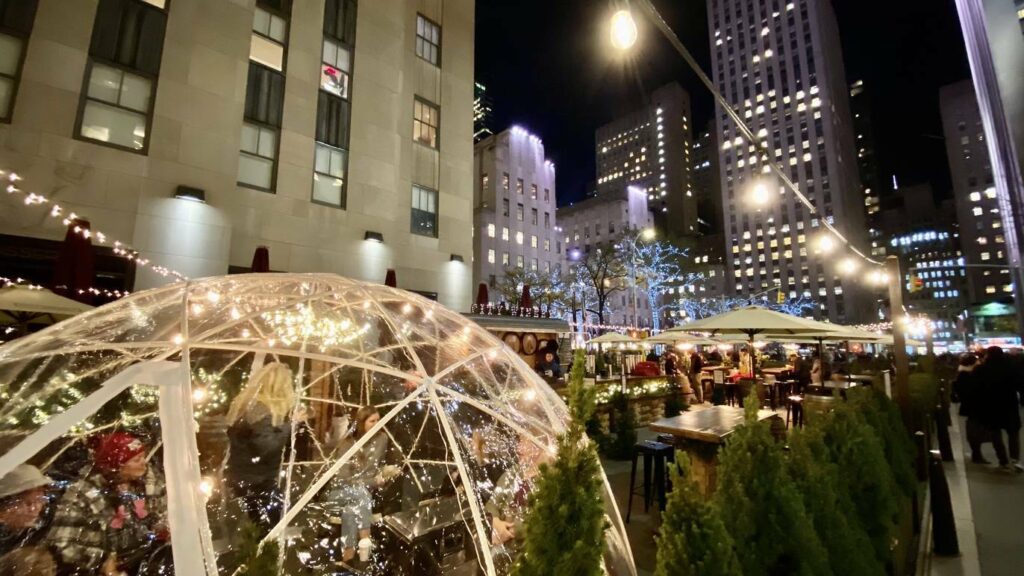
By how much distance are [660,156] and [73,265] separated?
146 meters

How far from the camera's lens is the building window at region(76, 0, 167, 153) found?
401 inches

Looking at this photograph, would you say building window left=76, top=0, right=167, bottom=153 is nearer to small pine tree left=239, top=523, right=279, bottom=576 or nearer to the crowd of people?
small pine tree left=239, top=523, right=279, bottom=576

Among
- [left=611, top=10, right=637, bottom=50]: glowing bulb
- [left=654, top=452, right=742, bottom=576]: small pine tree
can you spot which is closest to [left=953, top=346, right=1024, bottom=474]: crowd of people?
[left=611, top=10, right=637, bottom=50]: glowing bulb

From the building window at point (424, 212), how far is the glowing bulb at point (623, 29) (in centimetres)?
1240

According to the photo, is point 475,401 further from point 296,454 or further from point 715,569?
point 296,454

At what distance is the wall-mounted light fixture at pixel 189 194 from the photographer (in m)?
10.7

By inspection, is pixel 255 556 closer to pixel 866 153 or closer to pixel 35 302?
pixel 35 302

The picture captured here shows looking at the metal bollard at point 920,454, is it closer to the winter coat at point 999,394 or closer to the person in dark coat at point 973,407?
the winter coat at point 999,394

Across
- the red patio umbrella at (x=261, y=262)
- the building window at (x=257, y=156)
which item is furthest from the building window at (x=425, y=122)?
the red patio umbrella at (x=261, y=262)

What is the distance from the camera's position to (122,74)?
34.6 ft

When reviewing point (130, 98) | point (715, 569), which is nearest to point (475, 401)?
point (715, 569)

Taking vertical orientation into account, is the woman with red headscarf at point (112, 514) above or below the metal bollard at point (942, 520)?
above

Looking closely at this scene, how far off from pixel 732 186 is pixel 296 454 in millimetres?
120357

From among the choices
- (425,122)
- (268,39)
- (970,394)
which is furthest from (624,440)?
(268,39)
